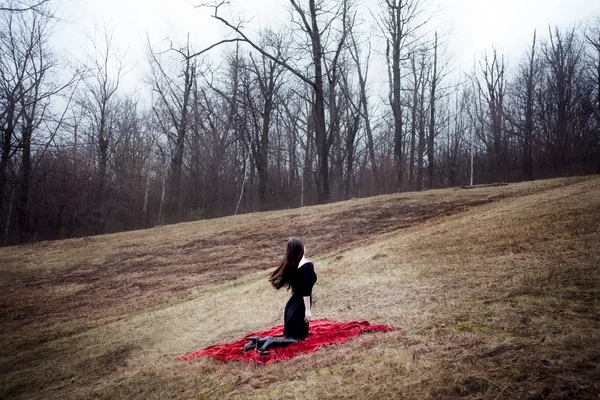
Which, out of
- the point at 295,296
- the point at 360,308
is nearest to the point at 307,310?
the point at 295,296

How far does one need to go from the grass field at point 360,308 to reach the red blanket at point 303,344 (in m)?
0.19

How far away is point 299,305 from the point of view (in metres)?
5.47

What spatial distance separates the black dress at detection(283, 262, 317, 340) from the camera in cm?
541

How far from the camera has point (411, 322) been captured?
5453 mm

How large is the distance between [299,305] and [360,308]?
1782 mm

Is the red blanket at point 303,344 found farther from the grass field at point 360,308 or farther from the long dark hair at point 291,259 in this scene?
the long dark hair at point 291,259

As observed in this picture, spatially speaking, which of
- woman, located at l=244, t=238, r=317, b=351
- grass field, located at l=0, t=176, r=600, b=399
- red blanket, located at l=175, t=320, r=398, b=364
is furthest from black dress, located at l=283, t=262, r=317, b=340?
grass field, located at l=0, t=176, r=600, b=399

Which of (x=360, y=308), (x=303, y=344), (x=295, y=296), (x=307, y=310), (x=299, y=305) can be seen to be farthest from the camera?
(x=360, y=308)

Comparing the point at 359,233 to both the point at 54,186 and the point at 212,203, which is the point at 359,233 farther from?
the point at 54,186

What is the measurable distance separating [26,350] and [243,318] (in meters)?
4.53

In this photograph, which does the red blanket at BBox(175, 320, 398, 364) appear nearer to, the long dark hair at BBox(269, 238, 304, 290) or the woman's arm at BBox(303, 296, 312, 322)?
the woman's arm at BBox(303, 296, 312, 322)

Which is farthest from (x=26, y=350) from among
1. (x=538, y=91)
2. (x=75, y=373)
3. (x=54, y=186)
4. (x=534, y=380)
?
(x=538, y=91)

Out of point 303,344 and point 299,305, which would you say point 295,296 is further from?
point 303,344

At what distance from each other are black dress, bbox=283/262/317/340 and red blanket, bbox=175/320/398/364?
17 centimetres
